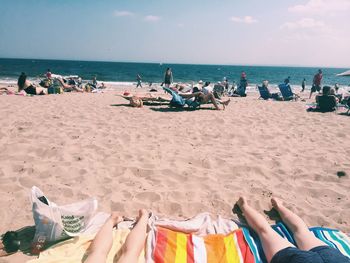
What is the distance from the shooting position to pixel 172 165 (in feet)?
16.2

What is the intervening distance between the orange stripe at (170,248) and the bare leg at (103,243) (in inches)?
21.0

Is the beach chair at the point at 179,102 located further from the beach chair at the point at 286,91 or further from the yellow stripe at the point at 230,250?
the yellow stripe at the point at 230,250

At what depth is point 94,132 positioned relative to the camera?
6.73 meters

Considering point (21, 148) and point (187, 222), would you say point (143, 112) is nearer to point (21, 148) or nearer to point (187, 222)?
point (21, 148)

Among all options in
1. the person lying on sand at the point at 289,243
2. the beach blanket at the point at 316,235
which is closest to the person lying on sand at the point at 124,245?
the beach blanket at the point at 316,235

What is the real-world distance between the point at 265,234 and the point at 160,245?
1042 mm

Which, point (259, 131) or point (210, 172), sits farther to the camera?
point (259, 131)

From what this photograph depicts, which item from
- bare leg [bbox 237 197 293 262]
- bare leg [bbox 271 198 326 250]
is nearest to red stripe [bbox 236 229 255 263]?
bare leg [bbox 237 197 293 262]

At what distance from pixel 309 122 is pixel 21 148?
758cm

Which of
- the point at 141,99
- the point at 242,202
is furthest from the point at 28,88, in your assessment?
the point at 242,202

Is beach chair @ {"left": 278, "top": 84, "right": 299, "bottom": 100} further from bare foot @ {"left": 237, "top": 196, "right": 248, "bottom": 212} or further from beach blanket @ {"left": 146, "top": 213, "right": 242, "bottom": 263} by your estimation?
beach blanket @ {"left": 146, "top": 213, "right": 242, "bottom": 263}

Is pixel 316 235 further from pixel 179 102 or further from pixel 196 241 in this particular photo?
pixel 179 102

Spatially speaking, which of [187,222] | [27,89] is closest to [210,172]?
[187,222]

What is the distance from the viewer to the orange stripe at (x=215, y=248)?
2.80 meters
